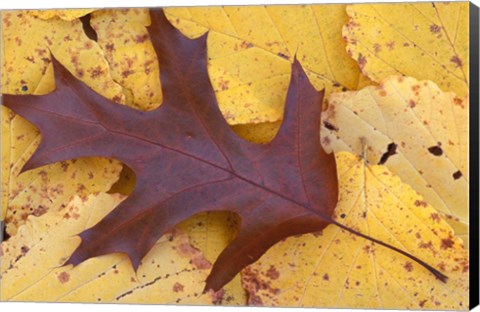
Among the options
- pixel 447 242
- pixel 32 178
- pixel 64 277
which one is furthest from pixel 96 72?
pixel 447 242

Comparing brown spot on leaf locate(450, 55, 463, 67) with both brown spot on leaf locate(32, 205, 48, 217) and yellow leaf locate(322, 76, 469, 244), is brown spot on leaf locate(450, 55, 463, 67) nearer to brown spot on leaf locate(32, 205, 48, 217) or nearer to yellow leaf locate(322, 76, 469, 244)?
yellow leaf locate(322, 76, 469, 244)

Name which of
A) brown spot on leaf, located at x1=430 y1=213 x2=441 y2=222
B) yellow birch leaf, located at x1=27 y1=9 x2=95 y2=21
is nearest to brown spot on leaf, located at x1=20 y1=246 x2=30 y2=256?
yellow birch leaf, located at x1=27 y1=9 x2=95 y2=21

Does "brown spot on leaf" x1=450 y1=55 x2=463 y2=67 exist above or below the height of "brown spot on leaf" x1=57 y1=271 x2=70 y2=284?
above

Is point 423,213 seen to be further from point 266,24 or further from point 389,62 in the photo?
point 266,24

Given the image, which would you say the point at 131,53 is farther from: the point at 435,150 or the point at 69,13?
the point at 435,150

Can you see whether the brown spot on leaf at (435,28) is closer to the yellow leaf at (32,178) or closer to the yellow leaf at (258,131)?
the yellow leaf at (258,131)
